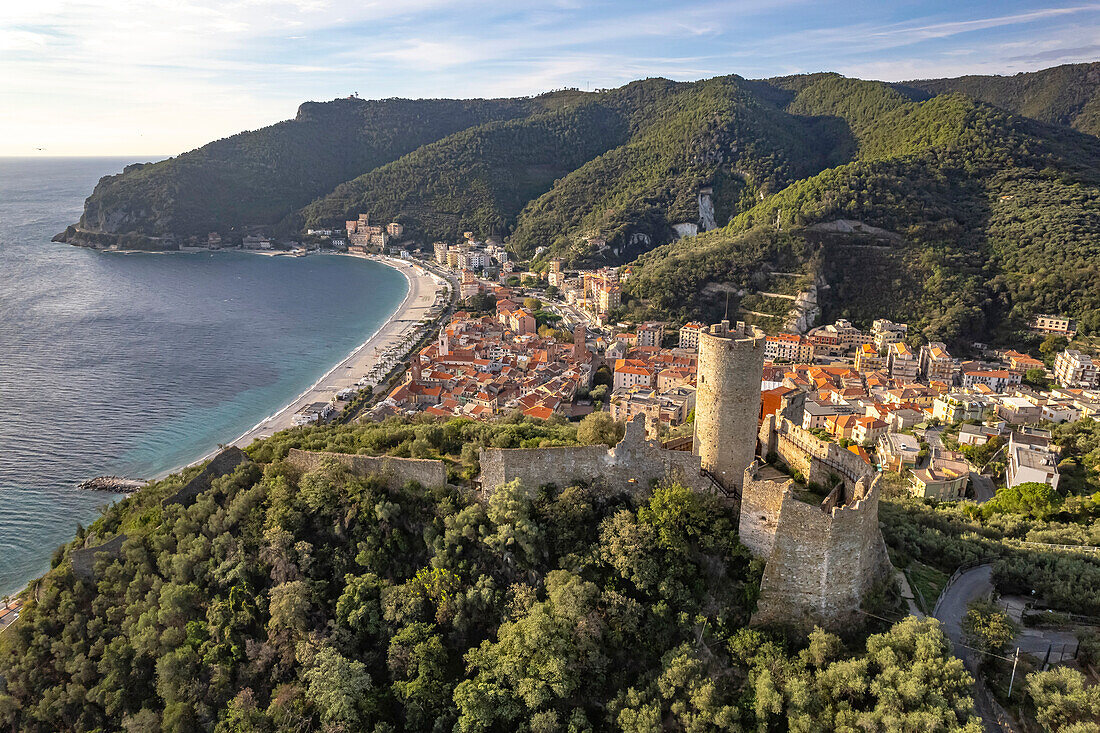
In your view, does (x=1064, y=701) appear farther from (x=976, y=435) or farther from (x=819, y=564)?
(x=976, y=435)

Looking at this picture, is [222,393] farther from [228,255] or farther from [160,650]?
[228,255]

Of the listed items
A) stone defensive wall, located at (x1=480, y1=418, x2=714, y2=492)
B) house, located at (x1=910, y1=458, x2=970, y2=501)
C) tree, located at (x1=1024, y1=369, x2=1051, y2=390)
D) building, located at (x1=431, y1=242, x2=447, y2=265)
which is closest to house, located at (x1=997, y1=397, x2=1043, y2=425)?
house, located at (x1=910, y1=458, x2=970, y2=501)

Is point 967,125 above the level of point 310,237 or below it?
above

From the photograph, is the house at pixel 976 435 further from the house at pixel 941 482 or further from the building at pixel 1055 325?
the building at pixel 1055 325

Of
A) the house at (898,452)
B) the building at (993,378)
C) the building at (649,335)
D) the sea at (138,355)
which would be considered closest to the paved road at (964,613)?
the house at (898,452)

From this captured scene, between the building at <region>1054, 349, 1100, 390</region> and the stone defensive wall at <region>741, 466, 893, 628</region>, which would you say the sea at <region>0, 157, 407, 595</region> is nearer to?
the stone defensive wall at <region>741, 466, 893, 628</region>

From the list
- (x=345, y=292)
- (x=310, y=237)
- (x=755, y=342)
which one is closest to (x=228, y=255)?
(x=310, y=237)
